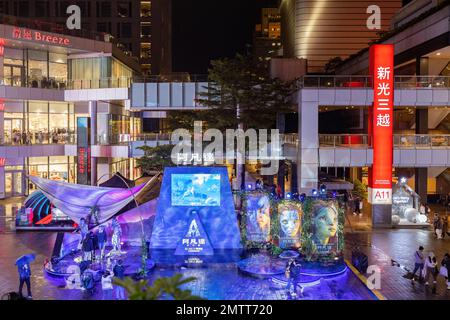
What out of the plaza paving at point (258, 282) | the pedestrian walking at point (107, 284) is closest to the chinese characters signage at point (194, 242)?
the plaza paving at point (258, 282)

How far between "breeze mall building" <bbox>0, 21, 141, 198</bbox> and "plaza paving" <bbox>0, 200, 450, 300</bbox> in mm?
16226

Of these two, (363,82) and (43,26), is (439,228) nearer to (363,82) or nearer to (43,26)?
(363,82)

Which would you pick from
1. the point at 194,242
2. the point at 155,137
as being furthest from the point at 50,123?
the point at 194,242

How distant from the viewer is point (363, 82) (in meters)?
30.2

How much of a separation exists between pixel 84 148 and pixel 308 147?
16.7m

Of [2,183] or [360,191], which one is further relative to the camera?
[2,183]

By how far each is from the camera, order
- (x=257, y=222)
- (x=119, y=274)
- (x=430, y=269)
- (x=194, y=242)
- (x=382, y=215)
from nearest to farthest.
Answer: (x=119, y=274), (x=430, y=269), (x=194, y=242), (x=257, y=222), (x=382, y=215)

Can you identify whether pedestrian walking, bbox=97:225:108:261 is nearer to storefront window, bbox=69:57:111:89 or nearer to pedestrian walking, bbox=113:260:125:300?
pedestrian walking, bbox=113:260:125:300

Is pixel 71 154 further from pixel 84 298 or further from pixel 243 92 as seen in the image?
pixel 84 298

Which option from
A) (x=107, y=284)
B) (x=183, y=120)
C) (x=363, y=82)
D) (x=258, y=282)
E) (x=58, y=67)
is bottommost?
(x=258, y=282)

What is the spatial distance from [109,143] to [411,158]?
2536 centimetres

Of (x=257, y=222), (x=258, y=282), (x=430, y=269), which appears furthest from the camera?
(x=257, y=222)

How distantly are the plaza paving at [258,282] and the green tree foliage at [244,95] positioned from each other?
39.0 feet

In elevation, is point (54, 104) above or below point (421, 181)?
above
